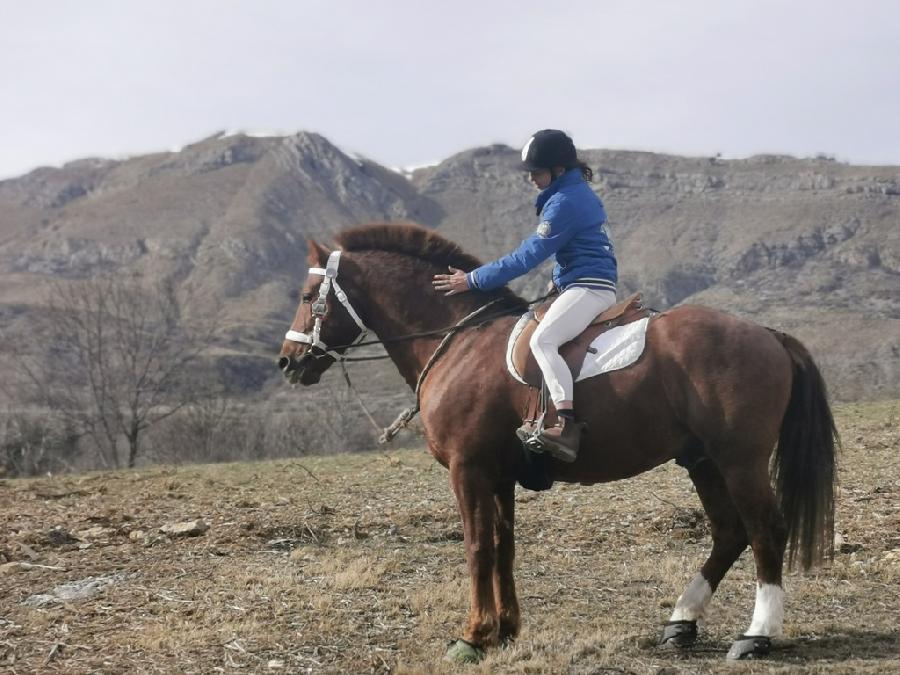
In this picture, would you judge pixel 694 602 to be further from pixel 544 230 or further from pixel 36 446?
pixel 36 446

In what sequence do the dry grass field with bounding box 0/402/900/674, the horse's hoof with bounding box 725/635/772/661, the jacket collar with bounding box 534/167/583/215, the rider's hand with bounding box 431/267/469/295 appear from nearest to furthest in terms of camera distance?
the horse's hoof with bounding box 725/635/772/661 → the dry grass field with bounding box 0/402/900/674 → the jacket collar with bounding box 534/167/583/215 → the rider's hand with bounding box 431/267/469/295

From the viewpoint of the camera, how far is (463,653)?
5348 millimetres

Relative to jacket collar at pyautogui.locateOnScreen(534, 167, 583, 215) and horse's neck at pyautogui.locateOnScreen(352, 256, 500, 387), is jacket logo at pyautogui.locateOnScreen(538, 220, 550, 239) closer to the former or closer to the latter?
jacket collar at pyautogui.locateOnScreen(534, 167, 583, 215)

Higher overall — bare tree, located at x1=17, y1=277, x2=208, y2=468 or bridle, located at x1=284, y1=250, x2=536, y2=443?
bridle, located at x1=284, y1=250, x2=536, y2=443

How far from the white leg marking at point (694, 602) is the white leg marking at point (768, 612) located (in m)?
0.44

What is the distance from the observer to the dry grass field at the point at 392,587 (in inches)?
213

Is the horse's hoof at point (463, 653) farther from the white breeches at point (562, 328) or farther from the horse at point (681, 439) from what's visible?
the white breeches at point (562, 328)

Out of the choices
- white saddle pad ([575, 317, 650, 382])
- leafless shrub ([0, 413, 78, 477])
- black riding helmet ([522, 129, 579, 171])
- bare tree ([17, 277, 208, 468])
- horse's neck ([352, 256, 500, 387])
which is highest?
black riding helmet ([522, 129, 579, 171])

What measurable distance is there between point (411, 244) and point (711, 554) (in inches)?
128

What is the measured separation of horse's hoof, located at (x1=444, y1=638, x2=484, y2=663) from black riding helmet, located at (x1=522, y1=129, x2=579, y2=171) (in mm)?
3315

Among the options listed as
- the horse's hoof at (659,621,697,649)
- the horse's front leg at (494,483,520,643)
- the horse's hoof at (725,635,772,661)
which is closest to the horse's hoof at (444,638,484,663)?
the horse's front leg at (494,483,520,643)

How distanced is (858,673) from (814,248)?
354 ft

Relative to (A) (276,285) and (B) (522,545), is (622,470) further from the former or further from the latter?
(A) (276,285)

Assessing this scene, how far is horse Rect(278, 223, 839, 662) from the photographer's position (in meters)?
5.30
